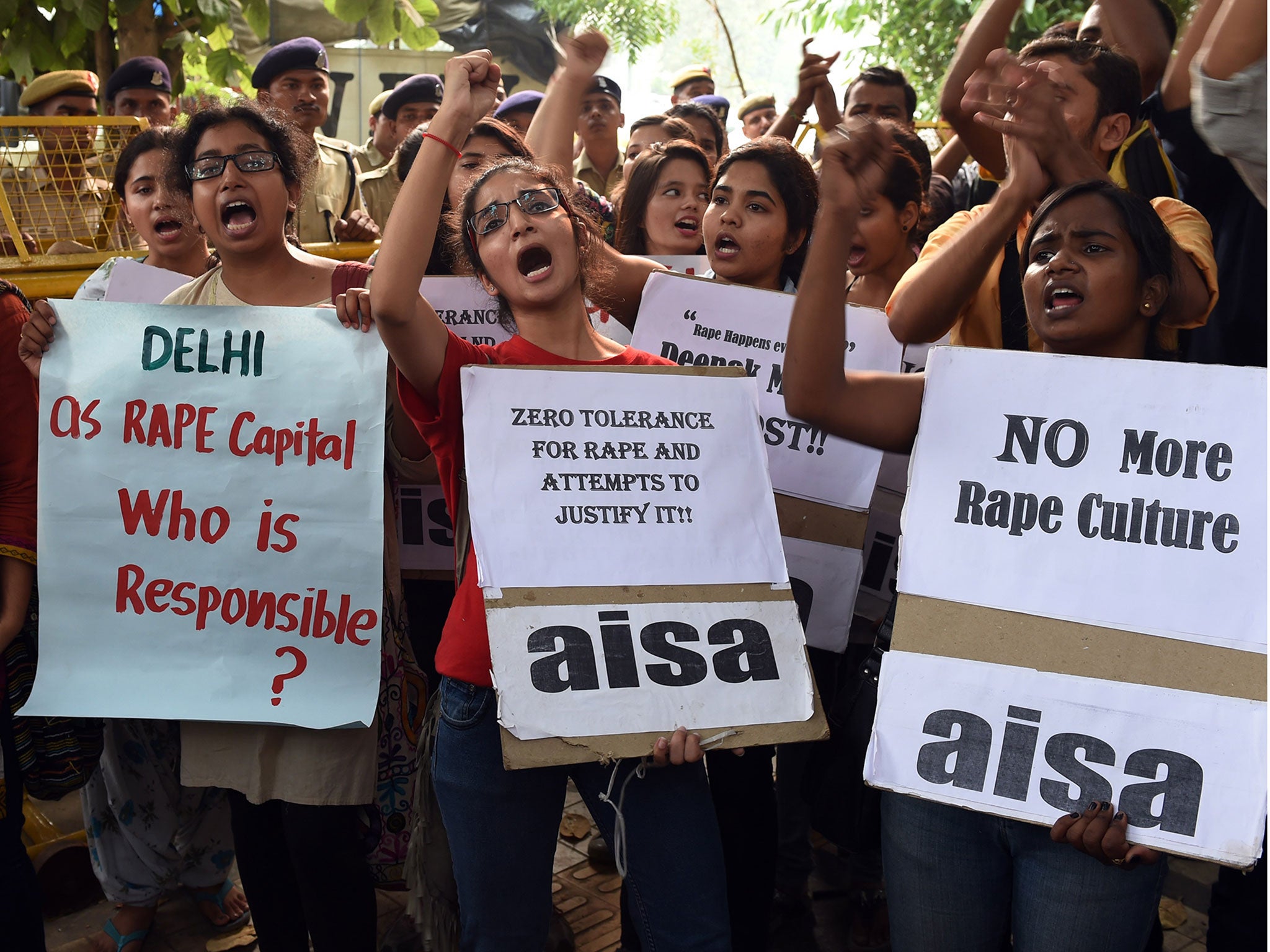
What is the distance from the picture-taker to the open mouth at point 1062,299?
2324mm

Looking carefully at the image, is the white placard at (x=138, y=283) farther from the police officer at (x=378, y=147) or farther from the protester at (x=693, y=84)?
the protester at (x=693, y=84)

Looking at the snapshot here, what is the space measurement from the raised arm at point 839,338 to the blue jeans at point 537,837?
2.60ft

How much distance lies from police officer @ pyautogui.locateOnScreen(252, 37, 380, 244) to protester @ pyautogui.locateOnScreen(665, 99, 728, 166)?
5.05 feet

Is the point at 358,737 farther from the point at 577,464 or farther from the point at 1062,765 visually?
the point at 1062,765

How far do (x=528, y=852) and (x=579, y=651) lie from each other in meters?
0.44

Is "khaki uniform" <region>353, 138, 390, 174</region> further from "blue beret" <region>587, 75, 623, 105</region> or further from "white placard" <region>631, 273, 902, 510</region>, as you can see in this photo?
"white placard" <region>631, 273, 902, 510</region>

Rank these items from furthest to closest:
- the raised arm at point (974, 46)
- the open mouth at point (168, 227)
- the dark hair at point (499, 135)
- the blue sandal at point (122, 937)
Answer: the dark hair at point (499, 135)
the open mouth at point (168, 227)
the blue sandal at point (122, 937)
the raised arm at point (974, 46)

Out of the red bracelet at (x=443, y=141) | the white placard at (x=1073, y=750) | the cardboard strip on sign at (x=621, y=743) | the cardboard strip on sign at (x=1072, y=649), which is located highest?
the red bracelet at (x=443, y=141)

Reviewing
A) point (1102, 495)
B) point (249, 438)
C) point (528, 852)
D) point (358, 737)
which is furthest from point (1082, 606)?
point (249, 438)

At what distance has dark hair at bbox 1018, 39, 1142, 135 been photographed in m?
3.04

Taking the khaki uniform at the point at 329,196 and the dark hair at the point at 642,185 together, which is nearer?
the dark hair at the point at 642,185

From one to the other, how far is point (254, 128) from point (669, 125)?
2.07 metres

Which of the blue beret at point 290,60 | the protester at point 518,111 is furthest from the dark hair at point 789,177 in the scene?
the blue beret at point 290,60

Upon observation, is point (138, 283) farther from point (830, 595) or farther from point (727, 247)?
point (830, 595)
